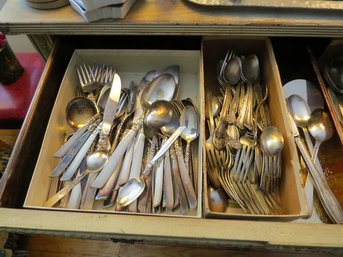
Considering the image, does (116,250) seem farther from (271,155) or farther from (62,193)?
(271,155)

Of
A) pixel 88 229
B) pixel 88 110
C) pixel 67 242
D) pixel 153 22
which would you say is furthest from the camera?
pixel 67 242

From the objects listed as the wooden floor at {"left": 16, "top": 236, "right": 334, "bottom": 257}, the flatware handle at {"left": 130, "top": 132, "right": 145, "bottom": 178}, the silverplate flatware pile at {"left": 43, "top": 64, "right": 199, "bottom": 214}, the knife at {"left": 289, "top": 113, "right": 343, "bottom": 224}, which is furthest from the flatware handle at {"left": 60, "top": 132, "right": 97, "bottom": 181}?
the knife at {"left": 289, "top": 113, "right": 343, "bottom": 224}

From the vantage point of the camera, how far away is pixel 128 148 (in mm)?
637

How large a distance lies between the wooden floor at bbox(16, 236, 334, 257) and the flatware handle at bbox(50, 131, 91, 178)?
0.37 m

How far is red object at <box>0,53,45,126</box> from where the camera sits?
0.89m

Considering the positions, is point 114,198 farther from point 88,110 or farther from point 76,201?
point 88,110

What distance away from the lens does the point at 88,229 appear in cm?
45

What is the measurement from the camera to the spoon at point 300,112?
2.23ft

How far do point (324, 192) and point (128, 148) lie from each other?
453 mm

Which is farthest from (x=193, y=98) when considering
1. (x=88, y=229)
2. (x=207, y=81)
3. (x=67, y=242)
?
(x=67, y=242)

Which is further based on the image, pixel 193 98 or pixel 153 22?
pixel 193 98

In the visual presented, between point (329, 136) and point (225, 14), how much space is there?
1.25 feet

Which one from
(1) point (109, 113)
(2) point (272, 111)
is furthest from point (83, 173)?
(2) point (272, 111)

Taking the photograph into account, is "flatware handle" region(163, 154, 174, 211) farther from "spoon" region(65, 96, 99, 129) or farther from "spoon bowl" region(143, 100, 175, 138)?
"spoon" region(65, 96, 99, 129)
